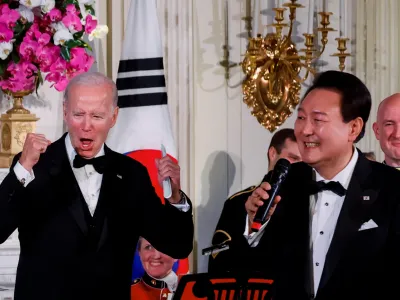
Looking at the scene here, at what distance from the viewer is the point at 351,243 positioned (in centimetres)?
288

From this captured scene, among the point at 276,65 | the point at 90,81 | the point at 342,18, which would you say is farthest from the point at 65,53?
the point at 342,18

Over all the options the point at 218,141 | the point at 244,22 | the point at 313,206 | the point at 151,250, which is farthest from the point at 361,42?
the point at 313,206

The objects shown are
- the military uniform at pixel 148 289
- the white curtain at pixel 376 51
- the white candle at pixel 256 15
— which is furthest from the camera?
the white curtain at pixel 376 51

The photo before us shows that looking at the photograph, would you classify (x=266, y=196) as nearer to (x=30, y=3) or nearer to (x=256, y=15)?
(x=30, y=3)

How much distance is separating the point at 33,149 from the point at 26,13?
4.48 feet

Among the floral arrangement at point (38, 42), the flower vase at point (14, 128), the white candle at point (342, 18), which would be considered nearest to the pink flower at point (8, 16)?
the floral arrangement at point (38, 42)

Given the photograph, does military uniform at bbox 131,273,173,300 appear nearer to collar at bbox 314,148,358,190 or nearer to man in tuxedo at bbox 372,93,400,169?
man in tuxedo at bbox 372,93,400,169

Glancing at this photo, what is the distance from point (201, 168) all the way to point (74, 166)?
280 centimetres

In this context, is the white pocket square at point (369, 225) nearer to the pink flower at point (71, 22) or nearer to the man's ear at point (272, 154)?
the pink flower at point (71, 22)

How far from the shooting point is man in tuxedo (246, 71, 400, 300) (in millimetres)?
2844

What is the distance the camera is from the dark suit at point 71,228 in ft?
9.70

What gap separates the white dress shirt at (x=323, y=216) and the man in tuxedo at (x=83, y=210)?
45 centimetres

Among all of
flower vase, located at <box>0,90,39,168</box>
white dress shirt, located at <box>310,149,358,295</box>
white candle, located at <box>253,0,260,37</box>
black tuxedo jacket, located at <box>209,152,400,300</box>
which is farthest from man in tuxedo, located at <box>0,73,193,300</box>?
white candle, located at <box>253,0,260,37</box>

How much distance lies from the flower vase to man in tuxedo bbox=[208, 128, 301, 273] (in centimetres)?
99
